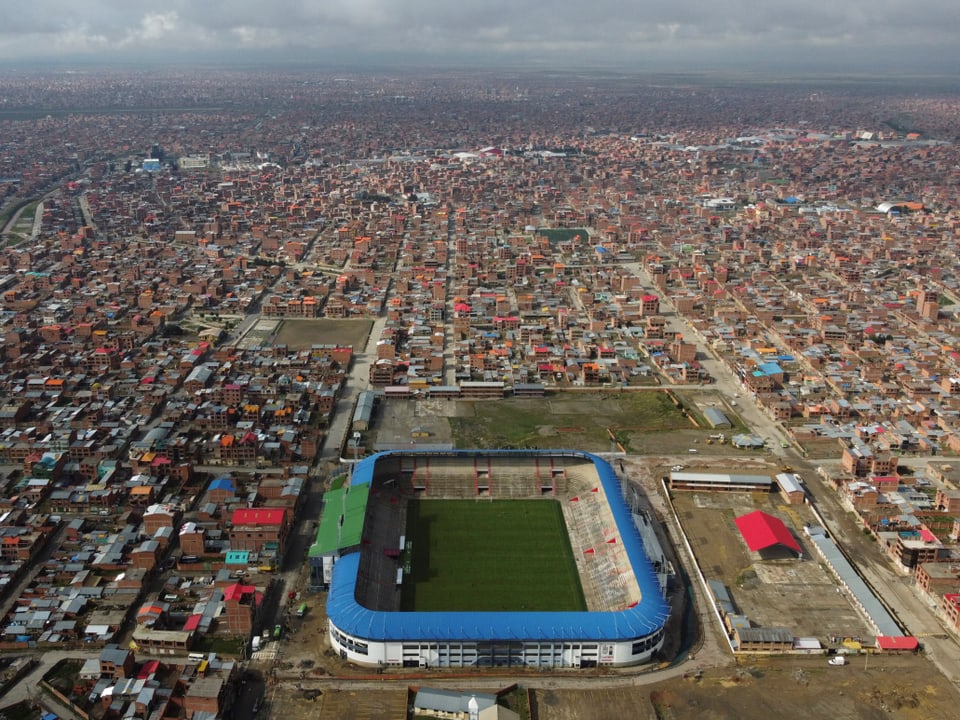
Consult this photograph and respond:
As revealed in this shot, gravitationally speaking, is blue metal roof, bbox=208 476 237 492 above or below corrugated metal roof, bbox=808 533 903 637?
above

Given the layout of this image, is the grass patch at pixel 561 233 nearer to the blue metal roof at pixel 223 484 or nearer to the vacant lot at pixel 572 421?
the vacant lot at pixel 572 421

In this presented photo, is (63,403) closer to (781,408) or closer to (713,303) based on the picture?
(781,408)

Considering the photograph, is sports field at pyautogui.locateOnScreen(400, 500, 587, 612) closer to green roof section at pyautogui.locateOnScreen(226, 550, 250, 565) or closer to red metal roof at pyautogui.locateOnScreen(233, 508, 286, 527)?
red metal roof at pyautogui.locateOnScreen(233, 508, 286, 527)

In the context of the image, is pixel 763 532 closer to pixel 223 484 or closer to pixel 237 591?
pixel 237 591

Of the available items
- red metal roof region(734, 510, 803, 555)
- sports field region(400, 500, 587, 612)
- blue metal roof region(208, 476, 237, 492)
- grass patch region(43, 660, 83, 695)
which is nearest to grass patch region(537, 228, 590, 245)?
sports field region(400, 500, 587, 612)

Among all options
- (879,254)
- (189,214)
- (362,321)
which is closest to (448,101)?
(189,214)

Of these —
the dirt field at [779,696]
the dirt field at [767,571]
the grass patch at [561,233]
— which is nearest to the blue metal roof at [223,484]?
the dirt field at [779,696]

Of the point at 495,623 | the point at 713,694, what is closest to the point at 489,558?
the point at 495,623
